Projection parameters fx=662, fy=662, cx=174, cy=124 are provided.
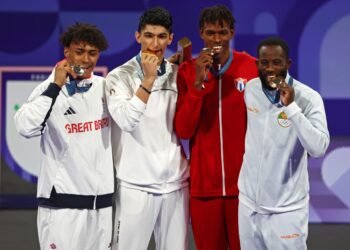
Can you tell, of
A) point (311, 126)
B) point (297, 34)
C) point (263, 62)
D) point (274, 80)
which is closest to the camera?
point (311, 126)

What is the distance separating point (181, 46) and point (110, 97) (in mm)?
628

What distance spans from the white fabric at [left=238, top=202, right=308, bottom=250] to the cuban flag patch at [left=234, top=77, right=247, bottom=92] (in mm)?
693

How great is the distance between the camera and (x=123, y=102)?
3611mm

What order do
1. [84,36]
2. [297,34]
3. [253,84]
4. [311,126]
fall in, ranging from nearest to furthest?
[311,126], [253,84], [84,36], [297,34]

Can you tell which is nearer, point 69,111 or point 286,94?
point 286,94

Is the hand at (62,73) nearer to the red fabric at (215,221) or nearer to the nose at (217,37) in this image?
the nose at (217,37)

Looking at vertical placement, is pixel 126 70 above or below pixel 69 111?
above

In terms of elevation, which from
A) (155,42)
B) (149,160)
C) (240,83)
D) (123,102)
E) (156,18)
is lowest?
(149,160)

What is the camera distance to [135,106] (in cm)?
353

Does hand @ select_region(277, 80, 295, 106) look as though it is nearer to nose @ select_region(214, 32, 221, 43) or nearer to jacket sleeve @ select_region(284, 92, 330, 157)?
jacket sleeve @ select_region(284, 92, 330, 157)

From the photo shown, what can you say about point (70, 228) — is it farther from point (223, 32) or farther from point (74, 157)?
point (223, 32)

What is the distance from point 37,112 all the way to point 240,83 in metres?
1.17

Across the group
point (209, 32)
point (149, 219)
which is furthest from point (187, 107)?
point (149, 219)

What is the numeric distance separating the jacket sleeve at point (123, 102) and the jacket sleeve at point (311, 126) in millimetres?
806
